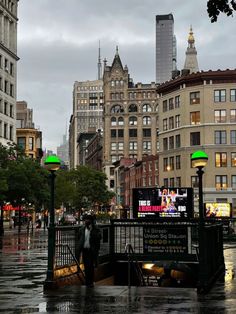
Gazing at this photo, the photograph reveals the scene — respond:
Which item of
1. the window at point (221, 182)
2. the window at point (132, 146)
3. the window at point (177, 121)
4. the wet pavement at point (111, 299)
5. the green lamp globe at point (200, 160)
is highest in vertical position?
the window at point (132, 146)

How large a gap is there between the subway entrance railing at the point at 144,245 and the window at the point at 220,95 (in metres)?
68.7

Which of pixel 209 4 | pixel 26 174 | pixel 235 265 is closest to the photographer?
pixel 209 4

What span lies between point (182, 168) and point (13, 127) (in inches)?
1085

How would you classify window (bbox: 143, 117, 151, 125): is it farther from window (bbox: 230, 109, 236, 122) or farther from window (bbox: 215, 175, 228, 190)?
window (bbox: 215, 175, 228, 190)

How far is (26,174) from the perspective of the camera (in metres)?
58.9

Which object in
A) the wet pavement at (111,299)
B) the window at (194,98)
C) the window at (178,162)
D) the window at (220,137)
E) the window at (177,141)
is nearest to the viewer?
the wet pavement at (111,299)

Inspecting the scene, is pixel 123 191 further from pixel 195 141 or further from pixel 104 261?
pixel 104 261

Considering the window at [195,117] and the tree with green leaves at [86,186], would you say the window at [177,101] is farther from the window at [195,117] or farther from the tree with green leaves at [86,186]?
the tree with green leaves at [86,186]

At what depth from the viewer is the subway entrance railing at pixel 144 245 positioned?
57.0ft

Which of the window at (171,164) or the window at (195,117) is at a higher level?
the window at (195,117)

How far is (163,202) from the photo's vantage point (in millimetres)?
38688

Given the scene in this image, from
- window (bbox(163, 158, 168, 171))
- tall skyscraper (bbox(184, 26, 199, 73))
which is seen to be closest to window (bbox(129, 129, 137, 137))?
tall skyscraper (bbox(184, 26, 199, 73))

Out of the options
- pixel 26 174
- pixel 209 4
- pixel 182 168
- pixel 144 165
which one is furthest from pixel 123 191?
pixel 209 4

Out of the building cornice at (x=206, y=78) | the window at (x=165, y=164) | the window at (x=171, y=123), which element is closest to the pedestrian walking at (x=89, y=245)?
the building cornice at (x=206, y=78)
